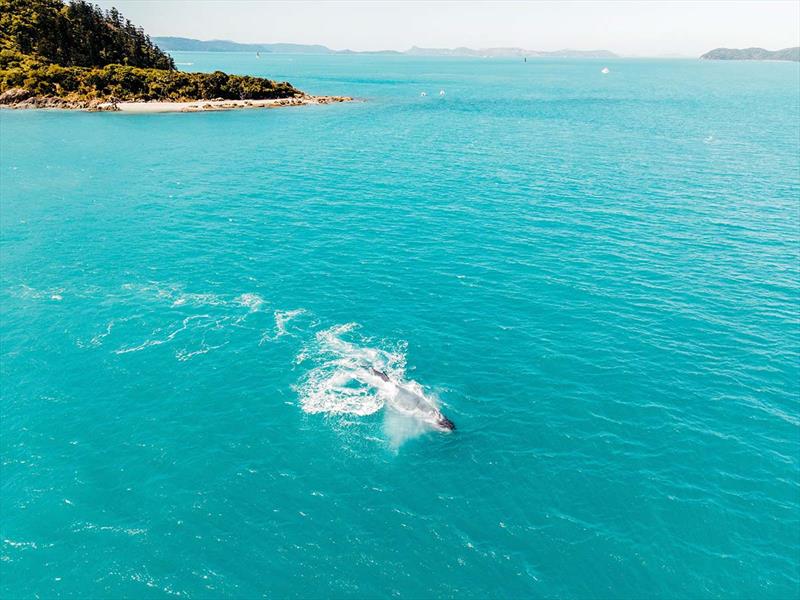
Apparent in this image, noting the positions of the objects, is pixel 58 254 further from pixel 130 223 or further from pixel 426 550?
pixel 426 550

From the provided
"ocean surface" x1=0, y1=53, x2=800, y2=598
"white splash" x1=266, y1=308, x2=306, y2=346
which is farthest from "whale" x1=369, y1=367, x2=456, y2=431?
"white splash" x1=266, y1=308, x2=306, y2=346

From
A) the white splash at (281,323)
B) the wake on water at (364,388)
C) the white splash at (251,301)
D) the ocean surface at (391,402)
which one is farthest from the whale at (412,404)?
the white splash at (251,301)

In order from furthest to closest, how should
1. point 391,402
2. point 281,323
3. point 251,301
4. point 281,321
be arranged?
point 251,301 < point 281,321 < point 281,323 < point 391,402

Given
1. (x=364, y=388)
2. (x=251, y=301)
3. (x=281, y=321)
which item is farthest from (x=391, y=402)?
(x=251, y=301)

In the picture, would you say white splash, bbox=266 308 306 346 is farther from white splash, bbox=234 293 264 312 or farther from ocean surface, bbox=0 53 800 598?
white splash, bbox=234 293 264 312

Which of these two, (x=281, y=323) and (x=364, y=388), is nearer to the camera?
(x=364, y=388)

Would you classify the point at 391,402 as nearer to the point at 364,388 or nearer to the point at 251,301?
the point at 364,388

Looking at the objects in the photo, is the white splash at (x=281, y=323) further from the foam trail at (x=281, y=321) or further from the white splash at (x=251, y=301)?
the white splash at (x=251, y=301)
